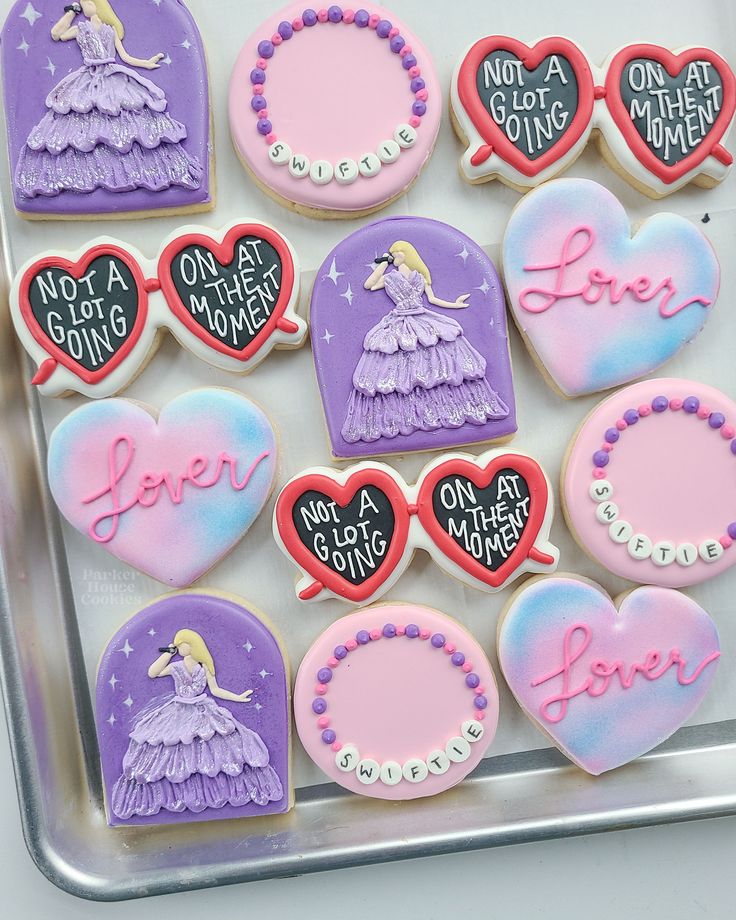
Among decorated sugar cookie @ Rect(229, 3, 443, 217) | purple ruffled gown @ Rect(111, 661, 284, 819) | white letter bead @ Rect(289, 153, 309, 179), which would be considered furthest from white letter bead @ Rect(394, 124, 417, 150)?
purple ruffled gown @ Rect(111, 661, 284, 819)

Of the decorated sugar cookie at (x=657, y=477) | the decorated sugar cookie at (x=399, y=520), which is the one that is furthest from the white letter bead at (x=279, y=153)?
the decorated sugar cookie at (x=657, y=477)

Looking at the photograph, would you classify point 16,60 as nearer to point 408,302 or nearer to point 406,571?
point 408,302

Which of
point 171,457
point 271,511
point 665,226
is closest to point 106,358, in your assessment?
point 171,457

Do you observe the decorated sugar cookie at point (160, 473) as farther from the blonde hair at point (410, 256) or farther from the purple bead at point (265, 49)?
the purple bead at point (265, 49)

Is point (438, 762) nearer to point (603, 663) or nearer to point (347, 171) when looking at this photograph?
point (603, 663)

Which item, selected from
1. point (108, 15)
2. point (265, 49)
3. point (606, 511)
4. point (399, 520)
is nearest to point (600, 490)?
point (606, 511)
